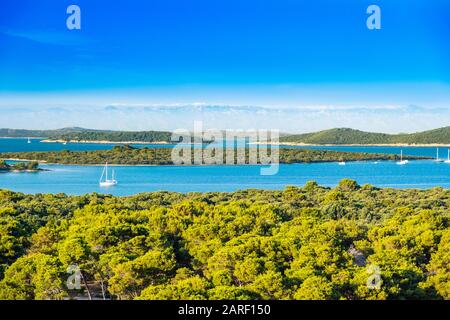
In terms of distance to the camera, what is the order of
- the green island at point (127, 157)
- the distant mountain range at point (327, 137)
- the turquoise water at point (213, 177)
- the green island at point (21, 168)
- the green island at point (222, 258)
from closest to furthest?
the green island at point (222, 258) → the turquoise water at point (213, 177) → the green island at point (21, 168) → the green island at point (127, 157) → the distant mountain range at point (327, 137)

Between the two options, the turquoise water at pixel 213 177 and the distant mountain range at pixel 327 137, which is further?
the distant mountain range at pixel 327 137

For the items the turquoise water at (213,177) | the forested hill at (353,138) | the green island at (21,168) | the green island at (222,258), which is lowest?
the turquoise water at (213,177)

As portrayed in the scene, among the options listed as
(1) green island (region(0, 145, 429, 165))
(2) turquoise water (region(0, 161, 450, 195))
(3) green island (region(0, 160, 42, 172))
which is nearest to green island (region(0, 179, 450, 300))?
(2) turquoise water (region(0, 161, 450, 195))

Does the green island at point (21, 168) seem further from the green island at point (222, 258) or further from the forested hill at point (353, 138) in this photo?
the forested hill at point (353, 138)

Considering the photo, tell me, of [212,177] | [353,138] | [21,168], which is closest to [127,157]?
[21,168]

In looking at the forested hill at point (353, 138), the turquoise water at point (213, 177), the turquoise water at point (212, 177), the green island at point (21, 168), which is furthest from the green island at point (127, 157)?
the forested hill at point (353, 138)
